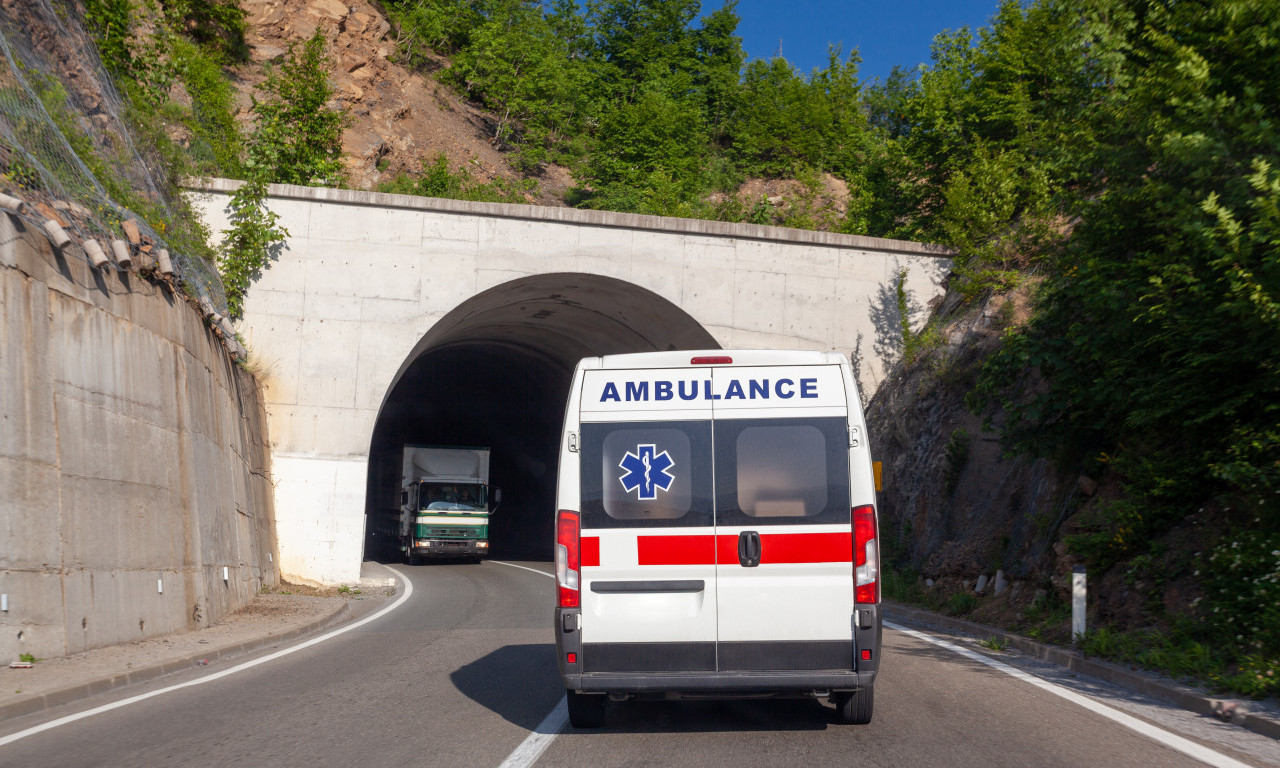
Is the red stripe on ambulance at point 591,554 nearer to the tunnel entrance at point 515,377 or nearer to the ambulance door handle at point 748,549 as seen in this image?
the ambulance door handle at point 748,549

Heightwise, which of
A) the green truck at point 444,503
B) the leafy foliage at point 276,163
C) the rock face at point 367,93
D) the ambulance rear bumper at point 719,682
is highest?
the rock face at point 367,93

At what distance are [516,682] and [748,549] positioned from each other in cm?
362

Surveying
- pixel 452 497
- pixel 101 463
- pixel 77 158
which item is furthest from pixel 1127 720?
pixel 452 497

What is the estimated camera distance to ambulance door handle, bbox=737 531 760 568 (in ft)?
20.9

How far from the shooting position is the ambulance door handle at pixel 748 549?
20.9ft

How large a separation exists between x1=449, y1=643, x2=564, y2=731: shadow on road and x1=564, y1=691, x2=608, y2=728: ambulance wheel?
34 cm

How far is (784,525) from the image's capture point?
6422mm

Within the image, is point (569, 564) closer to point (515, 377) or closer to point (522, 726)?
point (522, 726)

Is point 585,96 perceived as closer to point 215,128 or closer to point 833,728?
point 215,128

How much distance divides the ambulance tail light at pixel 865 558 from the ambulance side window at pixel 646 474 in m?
0.92

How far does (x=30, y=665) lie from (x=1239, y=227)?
37.3ft

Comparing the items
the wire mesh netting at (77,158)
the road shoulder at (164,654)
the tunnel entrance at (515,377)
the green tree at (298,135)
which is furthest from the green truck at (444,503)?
the road shoulder at (164,654)

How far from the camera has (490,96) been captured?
52.4 meters

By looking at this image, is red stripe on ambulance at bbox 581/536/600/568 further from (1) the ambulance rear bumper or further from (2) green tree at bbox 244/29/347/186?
(2) green tree at bbox 244/29/347/186
